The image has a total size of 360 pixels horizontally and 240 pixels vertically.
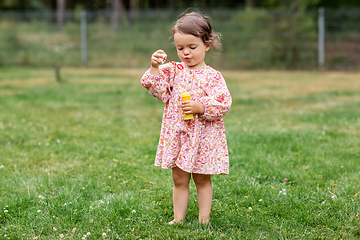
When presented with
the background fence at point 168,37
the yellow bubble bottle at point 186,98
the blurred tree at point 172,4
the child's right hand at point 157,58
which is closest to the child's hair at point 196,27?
the child's right hand at point 157,58

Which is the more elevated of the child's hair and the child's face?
the child's hair

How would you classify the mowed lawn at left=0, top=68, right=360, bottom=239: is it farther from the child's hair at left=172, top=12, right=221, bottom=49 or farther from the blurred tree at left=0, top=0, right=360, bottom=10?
the blurred tree at left=0, top=0, right=360, bottom=10

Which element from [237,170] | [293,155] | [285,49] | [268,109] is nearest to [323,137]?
[293,155]

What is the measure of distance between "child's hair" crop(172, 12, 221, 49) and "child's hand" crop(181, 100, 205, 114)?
0.44 meters

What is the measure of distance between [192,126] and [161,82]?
1.22 feet

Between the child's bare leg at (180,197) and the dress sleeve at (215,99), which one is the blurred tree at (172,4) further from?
the child's bare leg at (180,197)

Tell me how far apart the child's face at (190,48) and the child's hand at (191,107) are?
1.00ft

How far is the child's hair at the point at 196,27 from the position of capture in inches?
102


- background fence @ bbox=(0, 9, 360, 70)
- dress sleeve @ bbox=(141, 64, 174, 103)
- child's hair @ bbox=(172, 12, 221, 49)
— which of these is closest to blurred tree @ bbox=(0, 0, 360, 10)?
background fence @ bbox=(0, 9, 360, 70)

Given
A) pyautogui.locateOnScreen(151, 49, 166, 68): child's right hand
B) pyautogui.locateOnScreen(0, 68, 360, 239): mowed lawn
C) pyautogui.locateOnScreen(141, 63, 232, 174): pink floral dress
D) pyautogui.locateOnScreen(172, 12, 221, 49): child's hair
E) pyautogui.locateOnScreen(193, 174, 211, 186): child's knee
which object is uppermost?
pyautogui.locateOnScreen(172, 12, 221, 49): child's hair

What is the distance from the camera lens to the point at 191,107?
255cm

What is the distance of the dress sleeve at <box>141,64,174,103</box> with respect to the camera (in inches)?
106

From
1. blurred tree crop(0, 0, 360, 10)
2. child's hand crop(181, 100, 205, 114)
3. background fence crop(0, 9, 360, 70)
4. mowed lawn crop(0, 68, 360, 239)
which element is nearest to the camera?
child's hand crop(181, 100, 205, 114)

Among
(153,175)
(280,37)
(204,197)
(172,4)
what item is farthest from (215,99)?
(172,4)
